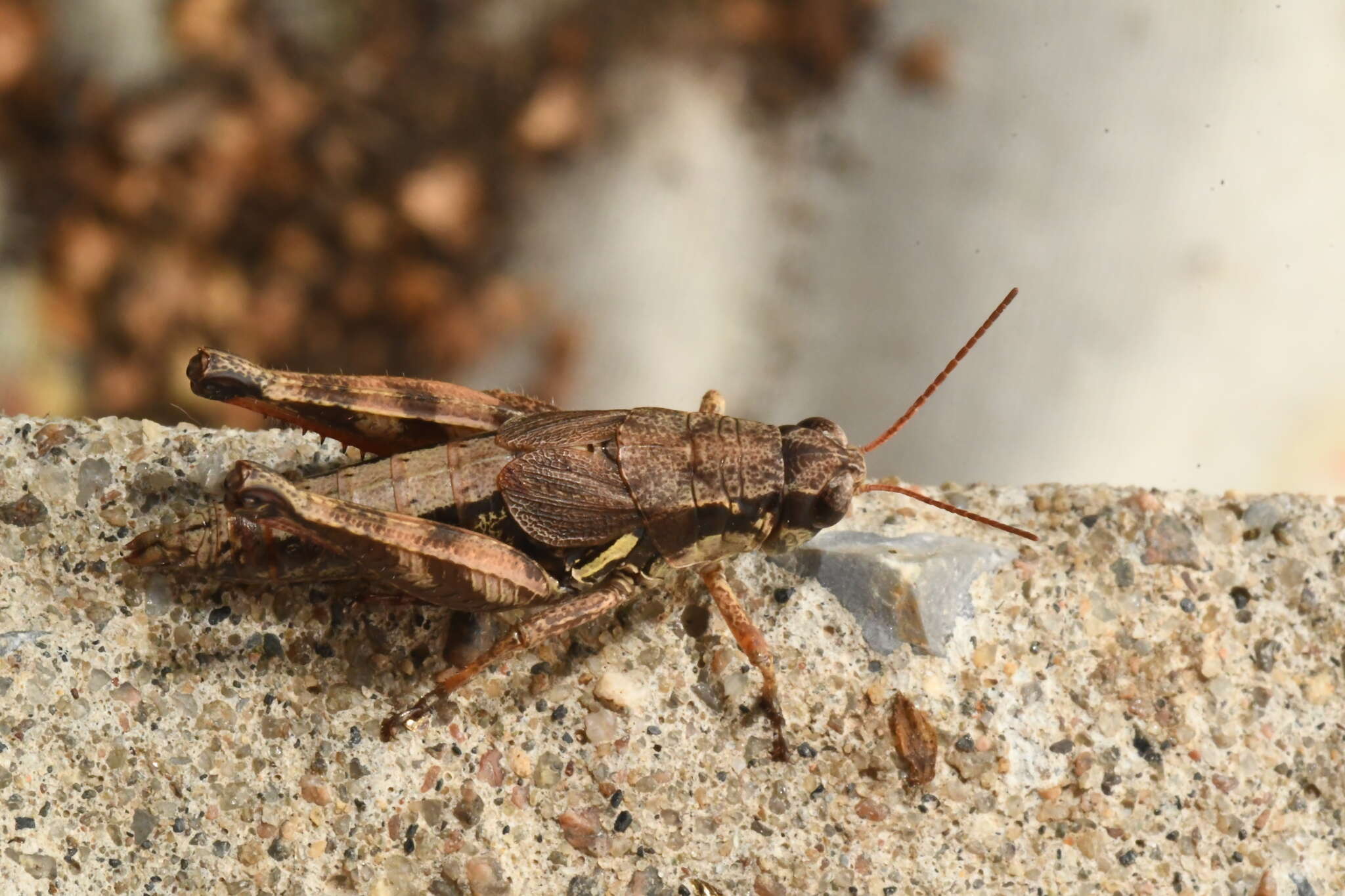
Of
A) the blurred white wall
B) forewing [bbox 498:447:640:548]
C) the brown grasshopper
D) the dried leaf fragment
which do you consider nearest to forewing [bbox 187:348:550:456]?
the brown grasshopper

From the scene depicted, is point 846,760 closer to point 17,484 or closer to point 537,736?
point 537,736

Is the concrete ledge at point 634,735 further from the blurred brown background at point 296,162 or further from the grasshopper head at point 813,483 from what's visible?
the blurred brown background at point 296,162

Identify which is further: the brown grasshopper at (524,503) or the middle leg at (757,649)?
the middle leg at (757,649)

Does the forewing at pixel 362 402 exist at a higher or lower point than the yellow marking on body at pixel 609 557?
higher

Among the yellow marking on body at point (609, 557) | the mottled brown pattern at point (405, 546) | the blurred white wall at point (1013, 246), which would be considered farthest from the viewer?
the blurred white wall at point (1013, 246)

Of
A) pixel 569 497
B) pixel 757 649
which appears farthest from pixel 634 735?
pixel 569 497

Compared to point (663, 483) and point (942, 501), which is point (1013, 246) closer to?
point (942, 501)

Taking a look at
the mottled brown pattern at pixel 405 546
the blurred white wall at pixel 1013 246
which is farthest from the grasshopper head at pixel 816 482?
the blurred white wall at pixel 1013 246
